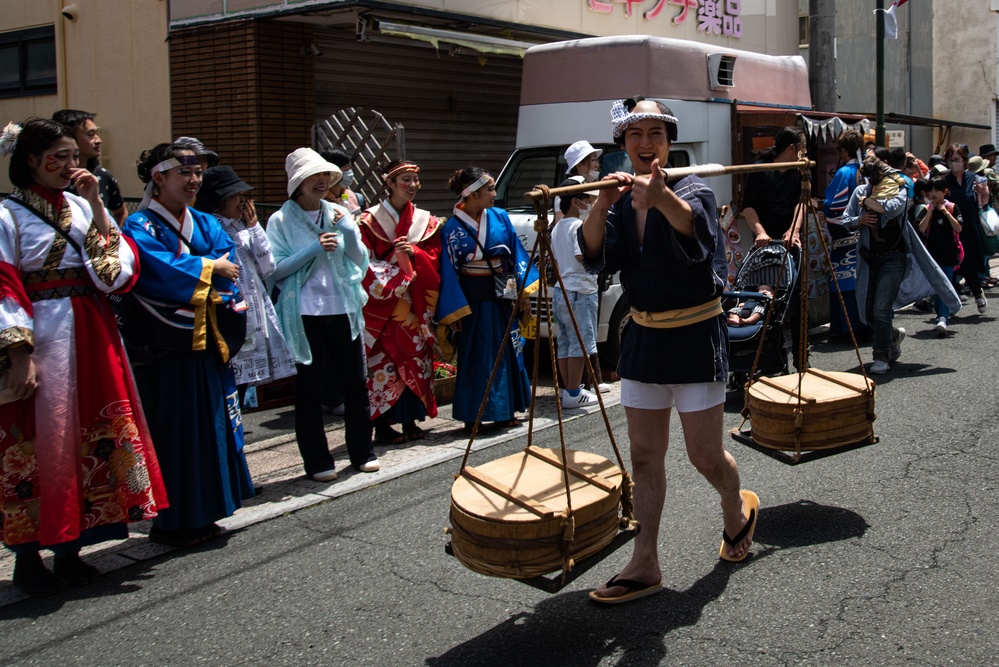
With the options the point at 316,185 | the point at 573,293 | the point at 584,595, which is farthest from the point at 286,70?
the point at 584,595

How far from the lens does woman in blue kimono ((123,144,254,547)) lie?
4.97 metres

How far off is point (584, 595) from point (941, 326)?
739 centimetres

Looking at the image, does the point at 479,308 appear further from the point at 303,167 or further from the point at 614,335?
the point at 614,335

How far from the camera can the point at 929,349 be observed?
9.72 m

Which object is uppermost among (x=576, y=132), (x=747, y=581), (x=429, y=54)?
(x=429, y=54)

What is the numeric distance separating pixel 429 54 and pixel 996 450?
840 centimetres

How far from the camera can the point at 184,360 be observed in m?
5.09

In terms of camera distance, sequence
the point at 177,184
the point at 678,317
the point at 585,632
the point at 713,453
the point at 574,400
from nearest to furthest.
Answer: the point at 585,632
the point at 678,317
the point at 713,453
the point at 177,184
the point at 574,400

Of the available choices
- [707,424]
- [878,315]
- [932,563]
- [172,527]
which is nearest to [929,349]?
[878,315]

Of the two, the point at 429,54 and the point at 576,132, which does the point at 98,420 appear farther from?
the point at 429,54

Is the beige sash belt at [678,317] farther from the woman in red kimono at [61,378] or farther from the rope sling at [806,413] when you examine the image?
the woman in red kimono at [61,378]

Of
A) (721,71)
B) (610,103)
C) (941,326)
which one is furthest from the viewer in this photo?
(721,71)

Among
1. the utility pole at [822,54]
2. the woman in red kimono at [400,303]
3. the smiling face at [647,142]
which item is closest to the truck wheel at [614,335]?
the woman in red kimono at [400,303]

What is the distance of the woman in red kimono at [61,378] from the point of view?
14.6 feet
